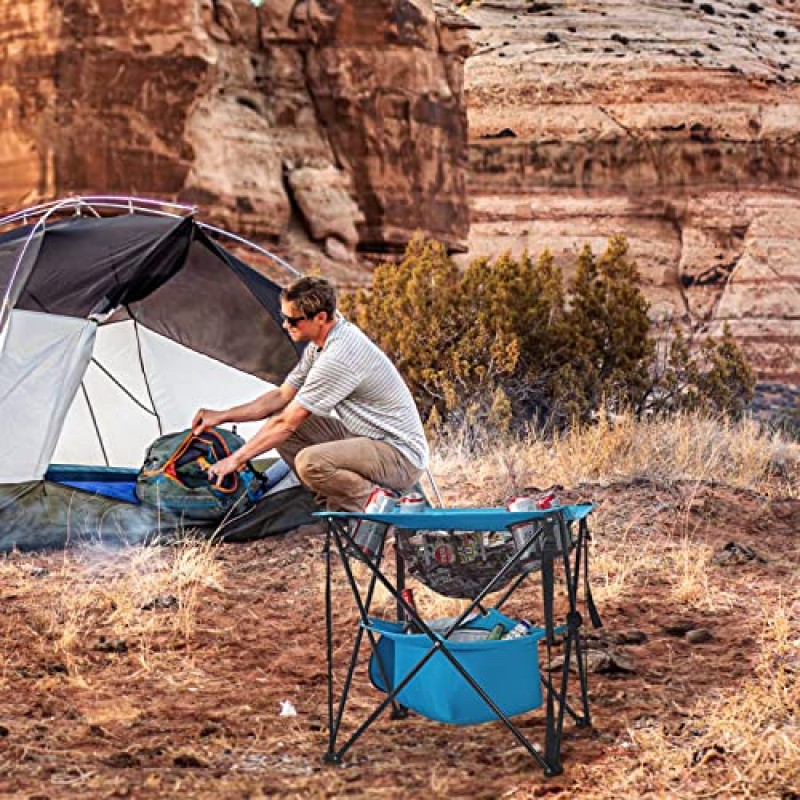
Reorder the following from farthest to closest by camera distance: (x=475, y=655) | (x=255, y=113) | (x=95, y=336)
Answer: (x=255, y=113) < (x=95, y=336) < (x=475, y=655)

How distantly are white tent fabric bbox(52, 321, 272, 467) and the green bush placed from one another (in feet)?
7.44

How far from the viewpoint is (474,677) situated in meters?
3.39

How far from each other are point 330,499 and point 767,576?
6.22 ft

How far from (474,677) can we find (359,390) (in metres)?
2.10

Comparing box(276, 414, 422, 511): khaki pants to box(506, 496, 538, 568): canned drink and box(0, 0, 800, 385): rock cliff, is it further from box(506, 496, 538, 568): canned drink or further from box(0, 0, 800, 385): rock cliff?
box(0, 0, 800, 385): rock cliff

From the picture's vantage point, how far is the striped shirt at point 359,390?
502cm

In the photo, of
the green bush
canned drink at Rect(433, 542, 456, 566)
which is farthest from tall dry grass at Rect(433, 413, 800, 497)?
canned drink at Rect(433, 542, 456, 566)

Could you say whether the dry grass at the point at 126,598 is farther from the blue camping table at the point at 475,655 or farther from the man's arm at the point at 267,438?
the blue camping table at the point at 475,655

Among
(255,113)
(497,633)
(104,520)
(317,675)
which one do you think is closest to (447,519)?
(497,633)

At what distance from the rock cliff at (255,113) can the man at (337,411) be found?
16.1m

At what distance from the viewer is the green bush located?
10258mm

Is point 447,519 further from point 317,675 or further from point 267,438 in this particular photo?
point 267,438

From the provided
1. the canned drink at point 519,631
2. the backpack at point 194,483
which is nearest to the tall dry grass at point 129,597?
the backpack at point 194,483

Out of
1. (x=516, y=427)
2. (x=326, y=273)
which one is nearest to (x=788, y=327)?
(x=326, y=273)
